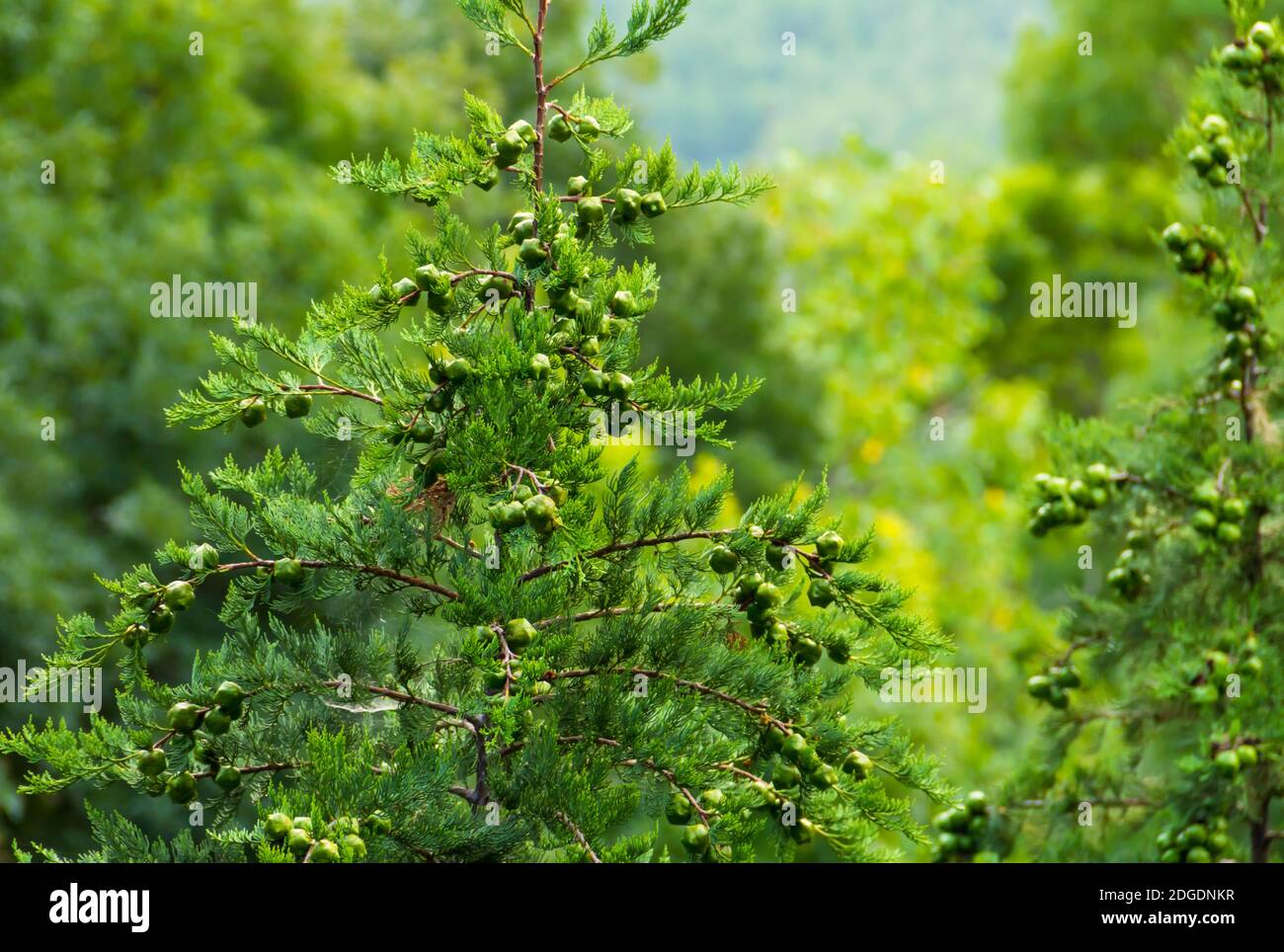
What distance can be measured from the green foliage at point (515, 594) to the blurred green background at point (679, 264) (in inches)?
73.0

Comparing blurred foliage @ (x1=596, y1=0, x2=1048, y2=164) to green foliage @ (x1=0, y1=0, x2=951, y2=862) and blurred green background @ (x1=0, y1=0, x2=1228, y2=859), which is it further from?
green foliage @ (x1=0, y1=0, x2=951, y2=862)

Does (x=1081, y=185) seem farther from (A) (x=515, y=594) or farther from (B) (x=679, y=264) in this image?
(A) (x=515, y=594)

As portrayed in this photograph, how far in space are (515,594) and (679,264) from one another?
1462 centimetres

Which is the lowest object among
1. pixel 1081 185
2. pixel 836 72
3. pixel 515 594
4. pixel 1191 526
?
pixel 515 594

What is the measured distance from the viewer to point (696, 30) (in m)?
30.5

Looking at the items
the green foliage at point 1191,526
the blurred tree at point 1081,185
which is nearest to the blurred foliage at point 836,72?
the blurred tree at point 1081,185

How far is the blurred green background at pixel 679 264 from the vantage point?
1145cm

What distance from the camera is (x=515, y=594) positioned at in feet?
8.34

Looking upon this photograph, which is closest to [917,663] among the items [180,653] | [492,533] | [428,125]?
[492,533]

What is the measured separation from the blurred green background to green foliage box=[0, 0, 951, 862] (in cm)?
185

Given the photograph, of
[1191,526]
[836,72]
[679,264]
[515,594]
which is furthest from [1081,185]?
[515,594]

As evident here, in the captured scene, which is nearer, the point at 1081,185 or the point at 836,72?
the point at 1081,185
